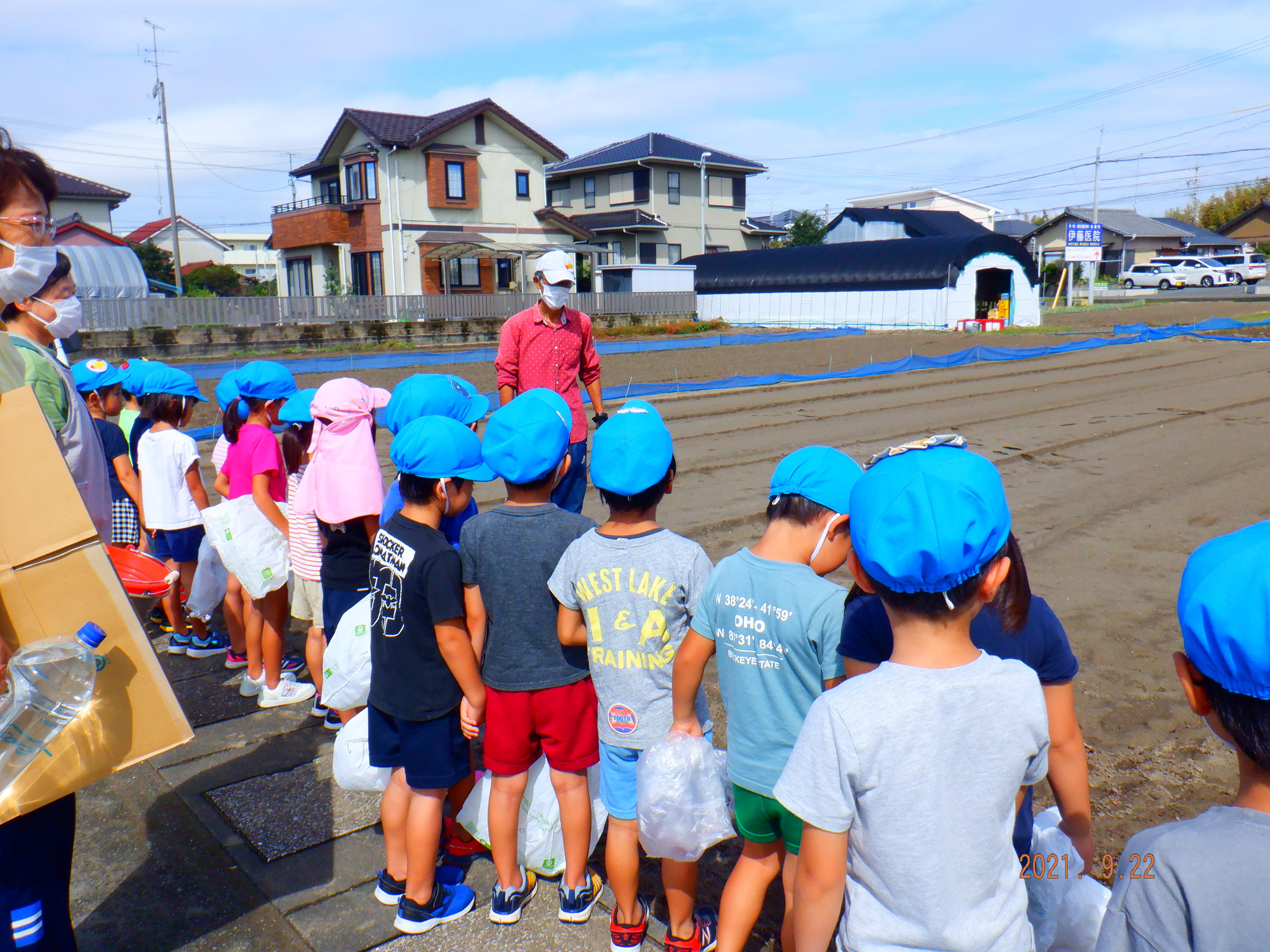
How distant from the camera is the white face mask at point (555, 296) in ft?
17.5

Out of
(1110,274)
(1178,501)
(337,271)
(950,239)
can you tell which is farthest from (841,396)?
(1110,274)

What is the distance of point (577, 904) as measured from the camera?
2809 millimetres

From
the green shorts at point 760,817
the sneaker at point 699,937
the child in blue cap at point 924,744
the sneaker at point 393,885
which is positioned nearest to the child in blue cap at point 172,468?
the sneaker at point 393,885

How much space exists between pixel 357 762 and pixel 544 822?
79 cm

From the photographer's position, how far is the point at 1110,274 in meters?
64.3

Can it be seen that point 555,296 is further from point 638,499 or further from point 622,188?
point 622,188

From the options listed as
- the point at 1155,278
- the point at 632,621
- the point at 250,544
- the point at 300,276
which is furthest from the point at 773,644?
the point at 1155,278

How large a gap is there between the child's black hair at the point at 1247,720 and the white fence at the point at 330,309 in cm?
2609

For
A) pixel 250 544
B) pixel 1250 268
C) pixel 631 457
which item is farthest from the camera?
pixel 1250 268

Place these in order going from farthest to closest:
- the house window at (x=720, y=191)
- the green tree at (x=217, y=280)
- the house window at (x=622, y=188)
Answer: the green tree at (x=217, y=280)
the house window at (x=720, y=191)
the house window at (x=622, y=188)

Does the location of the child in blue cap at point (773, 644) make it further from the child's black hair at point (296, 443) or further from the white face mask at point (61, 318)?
the child's black hair at point (296, 443)

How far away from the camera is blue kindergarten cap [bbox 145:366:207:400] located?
4.66 meters

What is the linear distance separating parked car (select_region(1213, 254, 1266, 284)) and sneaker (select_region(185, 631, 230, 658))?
189ft

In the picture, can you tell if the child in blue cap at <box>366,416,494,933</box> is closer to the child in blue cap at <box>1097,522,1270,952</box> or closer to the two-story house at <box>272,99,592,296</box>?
the child in blue cap at <box>1097,522,1270,952</box>
